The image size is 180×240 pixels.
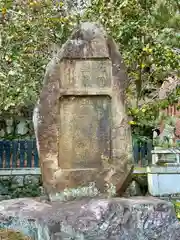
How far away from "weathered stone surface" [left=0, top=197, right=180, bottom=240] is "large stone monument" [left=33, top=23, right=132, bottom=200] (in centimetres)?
65

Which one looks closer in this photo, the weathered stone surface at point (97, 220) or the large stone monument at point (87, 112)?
the weathered stone surface at point (97, 220)

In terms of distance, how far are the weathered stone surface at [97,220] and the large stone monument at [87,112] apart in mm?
648

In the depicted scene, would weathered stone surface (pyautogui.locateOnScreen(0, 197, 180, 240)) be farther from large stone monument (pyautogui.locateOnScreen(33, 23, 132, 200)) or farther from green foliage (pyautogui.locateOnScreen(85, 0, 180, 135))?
green foliage (pyautogui.locateOnScreen(85, 0, 180, 135))

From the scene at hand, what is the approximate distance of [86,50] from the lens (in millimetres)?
6230

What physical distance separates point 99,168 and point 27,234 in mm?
1323

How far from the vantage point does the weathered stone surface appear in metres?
5.16

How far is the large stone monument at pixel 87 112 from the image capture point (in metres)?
6.07

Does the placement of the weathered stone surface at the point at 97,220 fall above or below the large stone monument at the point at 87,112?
below

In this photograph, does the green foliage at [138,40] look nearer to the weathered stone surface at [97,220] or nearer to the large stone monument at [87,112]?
the large stone monument at [87,112]

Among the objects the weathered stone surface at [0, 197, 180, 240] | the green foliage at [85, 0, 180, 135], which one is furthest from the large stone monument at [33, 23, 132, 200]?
the green foliage at [85, 0, 180, 135]

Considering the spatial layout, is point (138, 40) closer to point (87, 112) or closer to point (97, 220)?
point (87, 112)

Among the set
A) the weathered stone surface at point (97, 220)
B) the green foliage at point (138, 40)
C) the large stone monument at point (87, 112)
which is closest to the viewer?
the weathered stone surface at point (97, 220)

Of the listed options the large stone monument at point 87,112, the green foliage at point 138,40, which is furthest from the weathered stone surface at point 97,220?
the green foliage at point 138,40

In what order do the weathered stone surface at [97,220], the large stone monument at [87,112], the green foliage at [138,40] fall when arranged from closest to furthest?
the weathered stone surface at [97,220] → the large stone monument at [87,112] → the green foliage at [138,40]
